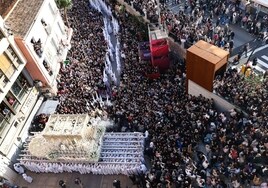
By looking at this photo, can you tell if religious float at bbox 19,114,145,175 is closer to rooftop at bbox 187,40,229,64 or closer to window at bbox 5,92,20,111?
window at bbox 5,92,20,111

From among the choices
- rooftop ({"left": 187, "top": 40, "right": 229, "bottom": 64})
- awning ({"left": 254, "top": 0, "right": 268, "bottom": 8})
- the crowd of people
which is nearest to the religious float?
rooftop ({"left": 187, "top": 40, "right": 229, "bottom": 64})

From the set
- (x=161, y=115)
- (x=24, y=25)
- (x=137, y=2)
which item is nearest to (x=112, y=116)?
(x=161, y=115)

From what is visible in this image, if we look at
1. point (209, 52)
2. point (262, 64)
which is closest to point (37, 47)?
point (209, 52)

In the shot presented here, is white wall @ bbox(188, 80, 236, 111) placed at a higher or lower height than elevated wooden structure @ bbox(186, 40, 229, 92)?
lower

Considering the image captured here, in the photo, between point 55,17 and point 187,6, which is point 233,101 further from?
point 55,17

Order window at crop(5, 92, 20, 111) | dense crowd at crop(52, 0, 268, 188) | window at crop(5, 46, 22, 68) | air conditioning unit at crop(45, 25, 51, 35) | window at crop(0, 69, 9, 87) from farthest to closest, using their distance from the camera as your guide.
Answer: air conditioning unit at crop(45, 25, 51, 35) → window at crop(5, 92, 20, 111) → window at crop(5, 46, 22, 68) → window at crop(0, 69, 9, 87) → dense crowd at crop(52, 0, 268, 188)

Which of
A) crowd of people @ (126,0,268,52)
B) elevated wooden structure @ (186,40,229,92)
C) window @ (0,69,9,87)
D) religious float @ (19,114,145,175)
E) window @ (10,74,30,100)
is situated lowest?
religious float @ (19,114,145,175)
